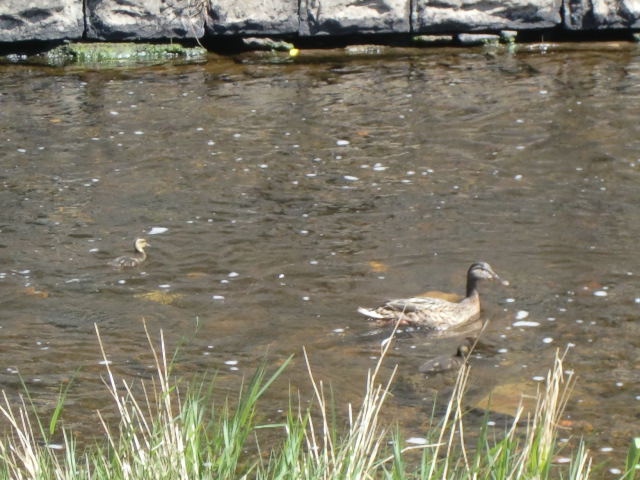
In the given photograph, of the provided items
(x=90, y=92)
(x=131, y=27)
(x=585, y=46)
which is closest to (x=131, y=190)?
(x=90, y=92)

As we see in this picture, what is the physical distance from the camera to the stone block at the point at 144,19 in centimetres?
1503

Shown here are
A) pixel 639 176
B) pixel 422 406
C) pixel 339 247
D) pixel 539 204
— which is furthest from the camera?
pixel 639 176

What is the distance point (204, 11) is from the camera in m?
15.2

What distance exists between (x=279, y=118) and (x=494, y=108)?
239 centimetres

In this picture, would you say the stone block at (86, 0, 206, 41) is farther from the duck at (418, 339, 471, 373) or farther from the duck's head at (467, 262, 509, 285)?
the duck at (418, 339, 471, 373)

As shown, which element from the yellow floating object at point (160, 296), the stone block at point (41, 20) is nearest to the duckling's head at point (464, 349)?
the yellow floating object at point (160, 296)

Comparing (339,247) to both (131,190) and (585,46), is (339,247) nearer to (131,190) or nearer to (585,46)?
(131,190)

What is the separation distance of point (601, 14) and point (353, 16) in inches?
133

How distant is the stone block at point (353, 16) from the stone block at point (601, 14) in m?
2.26

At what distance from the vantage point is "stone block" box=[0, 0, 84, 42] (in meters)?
14.8

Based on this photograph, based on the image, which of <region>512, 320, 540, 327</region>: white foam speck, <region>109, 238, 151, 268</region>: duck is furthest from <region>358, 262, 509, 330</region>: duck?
<region>109, 238, 151, 268</region>: duck

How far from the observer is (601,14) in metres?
15.0

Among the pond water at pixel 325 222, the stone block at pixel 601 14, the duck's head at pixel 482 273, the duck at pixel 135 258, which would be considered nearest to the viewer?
the pond water at pixel 325 222

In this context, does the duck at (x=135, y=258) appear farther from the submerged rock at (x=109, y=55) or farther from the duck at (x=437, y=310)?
the submerged rock at (x=109, y=55)
